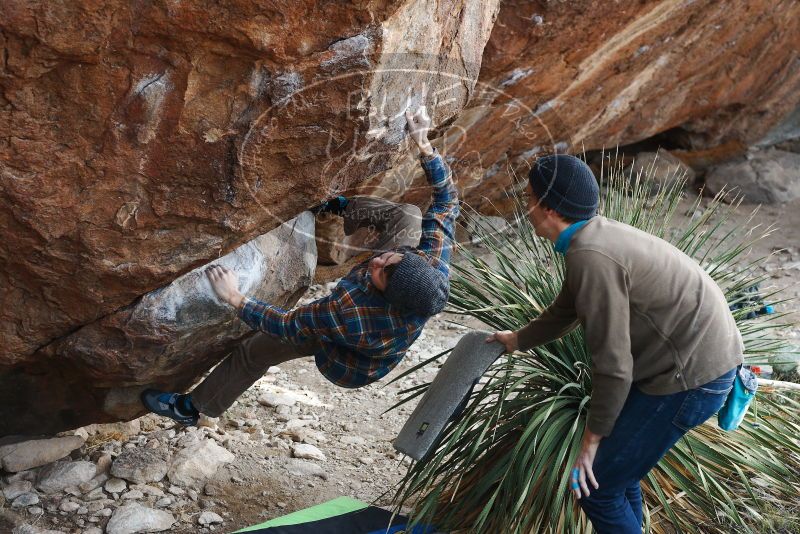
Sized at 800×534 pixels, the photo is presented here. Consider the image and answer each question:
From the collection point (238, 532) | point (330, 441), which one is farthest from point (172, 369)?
point (330, 441)

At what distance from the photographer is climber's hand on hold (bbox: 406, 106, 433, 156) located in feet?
11.8

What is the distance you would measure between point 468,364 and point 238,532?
1234mm

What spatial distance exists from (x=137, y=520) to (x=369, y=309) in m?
1.45

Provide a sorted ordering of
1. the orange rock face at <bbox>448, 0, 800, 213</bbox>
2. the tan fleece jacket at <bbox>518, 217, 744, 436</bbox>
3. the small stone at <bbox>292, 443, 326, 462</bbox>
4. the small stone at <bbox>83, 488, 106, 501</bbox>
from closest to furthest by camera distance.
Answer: the tan fleece jacket at <bbox>518, 217, 744, 436</bbox>, the small stone at <bbox>83, 488, 106, 501</bbox>, the small stone at <bbox>292, 443, 326, 462</bbox>, the orange rock face at <bbox>448, 0, 800, 213</bbox>

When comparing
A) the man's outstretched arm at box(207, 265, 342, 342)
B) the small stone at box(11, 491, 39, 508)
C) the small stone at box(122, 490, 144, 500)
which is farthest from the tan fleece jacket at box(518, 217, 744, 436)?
the small stone at box(11, 491, 39, 508)

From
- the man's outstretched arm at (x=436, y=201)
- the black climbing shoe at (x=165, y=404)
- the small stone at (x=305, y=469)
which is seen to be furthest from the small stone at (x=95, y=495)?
the man's outstretched arm at (x=436, y=201)

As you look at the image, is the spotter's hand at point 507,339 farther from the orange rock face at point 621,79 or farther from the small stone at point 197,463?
the orange rock face at point 621,79

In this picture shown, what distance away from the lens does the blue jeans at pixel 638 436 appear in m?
2.93

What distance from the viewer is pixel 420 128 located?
364cm

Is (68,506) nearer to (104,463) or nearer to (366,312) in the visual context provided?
(104,463)

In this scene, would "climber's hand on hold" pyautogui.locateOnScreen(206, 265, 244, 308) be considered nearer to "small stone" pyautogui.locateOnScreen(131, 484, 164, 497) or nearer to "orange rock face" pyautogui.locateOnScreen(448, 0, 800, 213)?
"small stone" pyautogui.locateOnScreen(131, 484, 164, 497)

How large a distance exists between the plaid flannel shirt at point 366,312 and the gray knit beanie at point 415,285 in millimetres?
120

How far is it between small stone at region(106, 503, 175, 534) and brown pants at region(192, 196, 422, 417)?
50 cm

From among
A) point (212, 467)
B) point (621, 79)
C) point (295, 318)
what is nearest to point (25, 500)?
point (212, 467)
